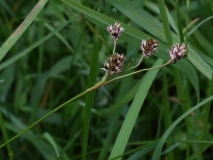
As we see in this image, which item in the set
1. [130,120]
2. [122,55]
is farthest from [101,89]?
[122,55]

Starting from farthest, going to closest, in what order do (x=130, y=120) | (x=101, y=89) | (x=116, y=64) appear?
(x=101, y=89)
(x=130, y=120)
(x=116, y=64)

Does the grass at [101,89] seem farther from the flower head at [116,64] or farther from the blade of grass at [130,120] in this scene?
the flower head at [116,64]

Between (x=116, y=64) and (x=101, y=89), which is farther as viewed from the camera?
(x=101, y=89)

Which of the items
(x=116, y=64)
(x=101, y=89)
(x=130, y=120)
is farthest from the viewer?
(x=101, y=89)

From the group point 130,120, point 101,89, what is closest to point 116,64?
point 130,120

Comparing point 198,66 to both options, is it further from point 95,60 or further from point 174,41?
point 95,60

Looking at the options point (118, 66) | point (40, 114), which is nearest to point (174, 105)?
point (40, 114)

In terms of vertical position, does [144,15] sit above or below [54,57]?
below

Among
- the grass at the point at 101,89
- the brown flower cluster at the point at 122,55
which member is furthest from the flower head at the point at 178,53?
the grass at the point at 101,89

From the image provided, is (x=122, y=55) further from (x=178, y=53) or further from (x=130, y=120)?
(x=130, y=120)
